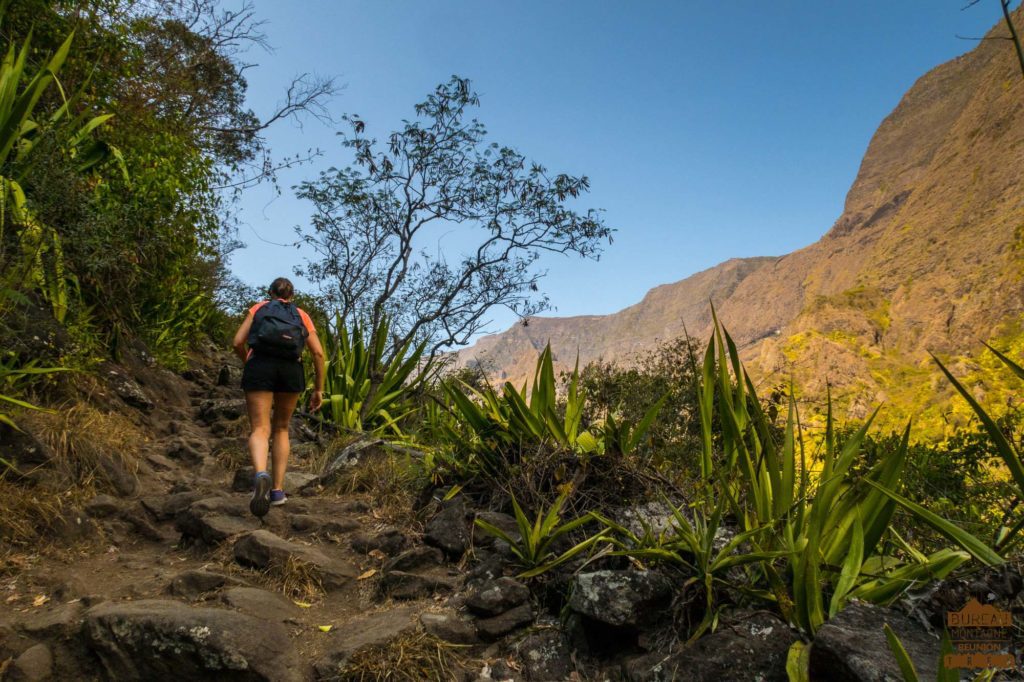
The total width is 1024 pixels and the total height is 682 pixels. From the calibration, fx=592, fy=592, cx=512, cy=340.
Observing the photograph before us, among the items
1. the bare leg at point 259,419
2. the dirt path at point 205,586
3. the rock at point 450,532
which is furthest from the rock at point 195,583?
the bare leg at point 259,419

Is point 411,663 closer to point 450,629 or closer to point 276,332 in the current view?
point 450,629

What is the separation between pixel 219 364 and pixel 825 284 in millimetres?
81306

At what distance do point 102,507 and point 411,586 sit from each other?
7.01 ft

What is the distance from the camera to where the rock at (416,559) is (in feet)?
10.5

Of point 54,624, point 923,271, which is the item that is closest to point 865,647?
point 54,624

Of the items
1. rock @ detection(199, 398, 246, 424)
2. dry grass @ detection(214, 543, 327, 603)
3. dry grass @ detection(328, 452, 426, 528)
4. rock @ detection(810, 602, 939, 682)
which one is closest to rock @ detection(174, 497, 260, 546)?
dry grass @ detection(214, 543, 327, 603)

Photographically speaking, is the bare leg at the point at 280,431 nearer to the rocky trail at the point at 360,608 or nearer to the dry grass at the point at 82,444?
the rocky trail at the point at 360,608

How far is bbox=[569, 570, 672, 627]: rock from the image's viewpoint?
2.29 metres

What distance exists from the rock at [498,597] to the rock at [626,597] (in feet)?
1.20

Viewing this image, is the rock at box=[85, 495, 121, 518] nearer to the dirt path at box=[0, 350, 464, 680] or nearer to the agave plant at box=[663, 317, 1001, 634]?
the dirt path at box=[0, 350, 464, 680]

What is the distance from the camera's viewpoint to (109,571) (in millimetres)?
3182

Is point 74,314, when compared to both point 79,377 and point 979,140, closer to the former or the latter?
point 79,377

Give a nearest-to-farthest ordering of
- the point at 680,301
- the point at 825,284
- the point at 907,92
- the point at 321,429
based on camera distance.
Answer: the point at 321,429
the point at 825,284
the point at 907,92
the point at 680,301

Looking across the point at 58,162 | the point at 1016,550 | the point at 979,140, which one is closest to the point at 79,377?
the point at 58,162
